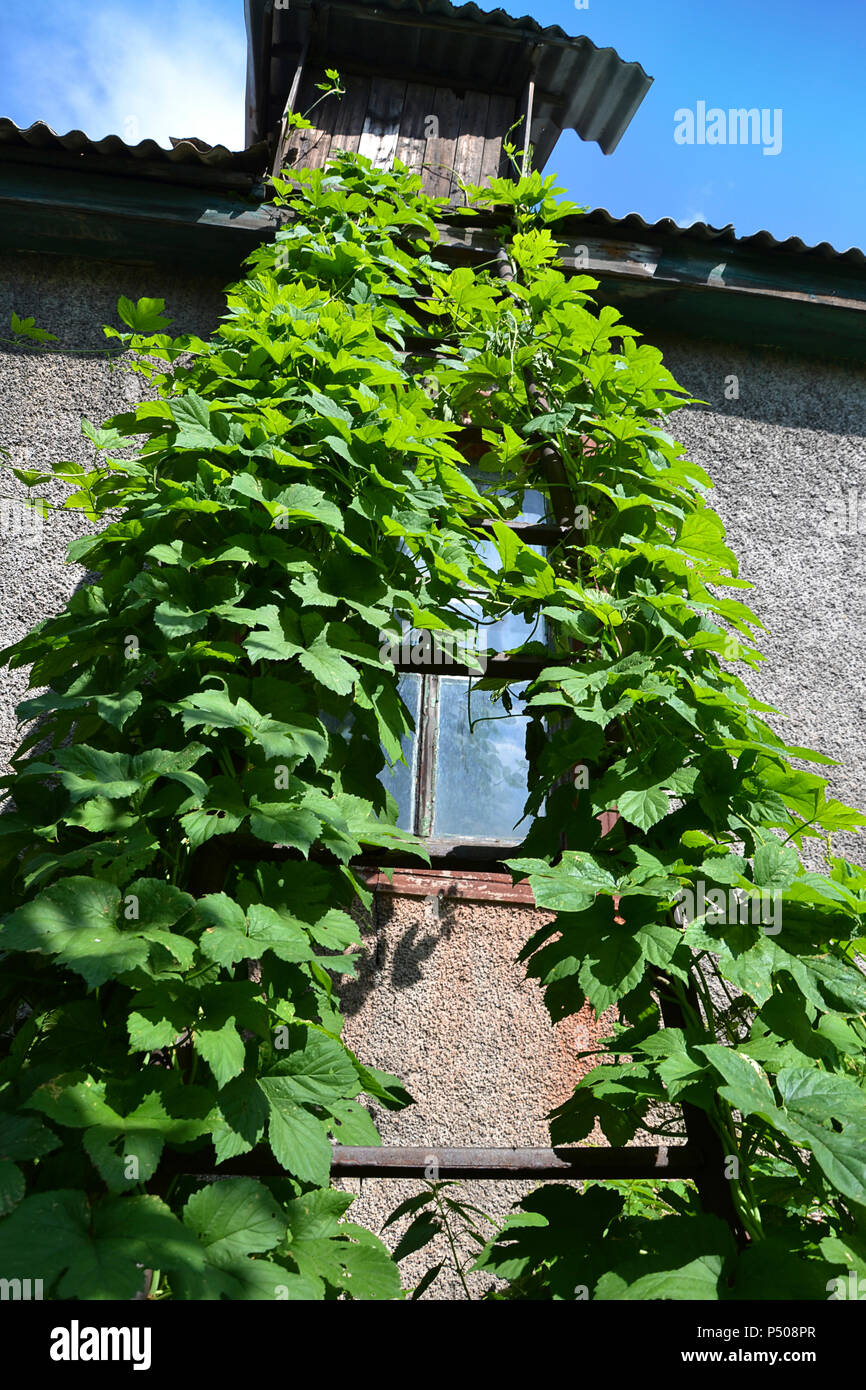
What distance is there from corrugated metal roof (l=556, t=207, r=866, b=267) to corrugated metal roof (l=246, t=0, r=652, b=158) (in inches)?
61.5

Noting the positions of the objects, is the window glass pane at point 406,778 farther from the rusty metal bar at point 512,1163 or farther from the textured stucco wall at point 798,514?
the rusty metal bar at point 512,1163

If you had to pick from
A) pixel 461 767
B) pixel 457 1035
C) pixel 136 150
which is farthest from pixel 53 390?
pixel 457 1035

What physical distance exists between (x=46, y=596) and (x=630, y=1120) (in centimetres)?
269

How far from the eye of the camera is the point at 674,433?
3691 mm

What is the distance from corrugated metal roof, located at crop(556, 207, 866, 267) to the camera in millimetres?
3543

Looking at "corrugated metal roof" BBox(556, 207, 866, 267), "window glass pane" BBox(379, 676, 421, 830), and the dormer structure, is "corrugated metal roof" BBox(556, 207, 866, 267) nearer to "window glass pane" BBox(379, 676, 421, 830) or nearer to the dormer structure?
the dormer structure

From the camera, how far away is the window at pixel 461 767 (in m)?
3.11

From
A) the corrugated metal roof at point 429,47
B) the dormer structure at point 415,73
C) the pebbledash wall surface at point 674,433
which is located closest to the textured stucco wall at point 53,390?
the pebbledash wall surface at point 674,433

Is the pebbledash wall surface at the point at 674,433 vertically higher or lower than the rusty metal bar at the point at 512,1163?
higher

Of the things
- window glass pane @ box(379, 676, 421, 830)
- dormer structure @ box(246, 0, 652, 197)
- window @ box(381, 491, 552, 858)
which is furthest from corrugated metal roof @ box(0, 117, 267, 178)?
window glass pane @ box(379, 676, 421, 830)

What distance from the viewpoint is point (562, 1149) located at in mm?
1362

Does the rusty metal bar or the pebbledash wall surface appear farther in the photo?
the pebbledash wall surface
